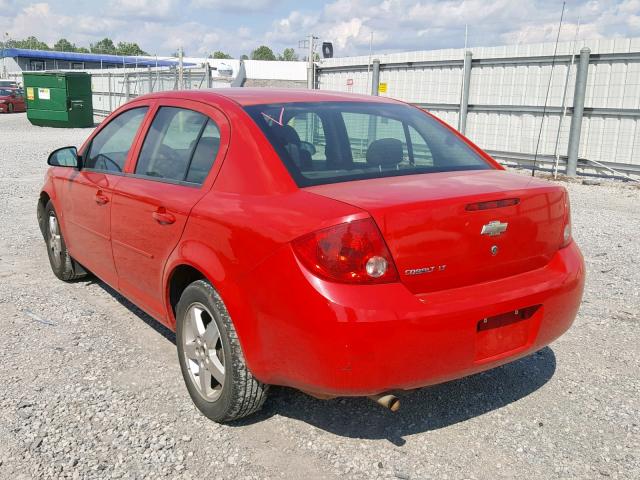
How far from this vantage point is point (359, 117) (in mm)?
3795

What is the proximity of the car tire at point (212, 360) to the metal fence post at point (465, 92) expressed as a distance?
11734 millimetres

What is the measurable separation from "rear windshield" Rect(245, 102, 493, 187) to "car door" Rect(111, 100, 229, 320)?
348mm

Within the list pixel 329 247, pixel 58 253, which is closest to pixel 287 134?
pixel 329 247

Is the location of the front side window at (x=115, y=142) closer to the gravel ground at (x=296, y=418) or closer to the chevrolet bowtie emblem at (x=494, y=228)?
the gravel ground at (x=296, y=418)

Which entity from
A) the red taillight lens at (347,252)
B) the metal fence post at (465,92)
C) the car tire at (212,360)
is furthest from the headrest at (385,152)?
the metal fence post at (465,92)

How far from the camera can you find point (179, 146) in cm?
369

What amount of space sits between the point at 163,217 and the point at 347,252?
133 centimetres

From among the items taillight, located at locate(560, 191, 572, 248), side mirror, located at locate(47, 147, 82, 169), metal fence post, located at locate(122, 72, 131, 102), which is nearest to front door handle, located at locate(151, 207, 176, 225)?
side mirror, located at locate(47, 147, 82, 169)

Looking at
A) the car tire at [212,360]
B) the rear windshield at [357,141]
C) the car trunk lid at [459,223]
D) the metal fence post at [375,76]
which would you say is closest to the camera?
the car trunk lid at [459,223]

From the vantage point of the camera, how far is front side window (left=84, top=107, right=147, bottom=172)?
13.9ft

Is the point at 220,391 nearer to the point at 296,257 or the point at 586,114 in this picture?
the point at 296,257

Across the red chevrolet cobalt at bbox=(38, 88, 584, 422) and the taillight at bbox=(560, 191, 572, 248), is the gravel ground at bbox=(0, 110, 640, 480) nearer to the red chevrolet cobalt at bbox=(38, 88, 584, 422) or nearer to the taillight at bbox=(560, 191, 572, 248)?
the red chevrolet cobalt at bbox=(38, 88, 584, 422)

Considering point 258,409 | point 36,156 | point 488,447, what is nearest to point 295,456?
point 258,409

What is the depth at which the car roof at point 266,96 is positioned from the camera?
3.57 m
